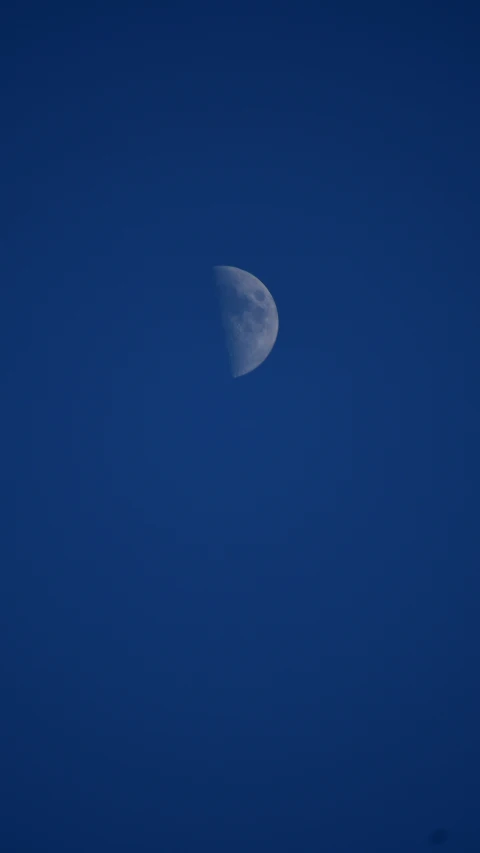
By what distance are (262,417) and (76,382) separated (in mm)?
567

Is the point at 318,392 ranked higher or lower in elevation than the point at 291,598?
higher

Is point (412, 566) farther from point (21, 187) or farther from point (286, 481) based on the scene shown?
point (21, 187)

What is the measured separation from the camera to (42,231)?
1882 millimetres

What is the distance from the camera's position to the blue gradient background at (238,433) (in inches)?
74.4

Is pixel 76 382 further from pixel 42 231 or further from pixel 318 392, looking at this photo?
pixel 318 392

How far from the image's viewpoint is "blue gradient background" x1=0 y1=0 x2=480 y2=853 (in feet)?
6.20

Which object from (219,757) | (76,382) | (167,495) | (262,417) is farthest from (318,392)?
(219,757)

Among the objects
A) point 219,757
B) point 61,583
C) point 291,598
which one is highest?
point 61,583

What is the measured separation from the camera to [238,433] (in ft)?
6.48

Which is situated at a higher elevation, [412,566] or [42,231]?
[42,231]

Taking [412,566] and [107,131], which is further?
[412,566]

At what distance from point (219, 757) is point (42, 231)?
1692 millimetres

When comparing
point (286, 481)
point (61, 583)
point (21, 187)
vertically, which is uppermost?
point (21, 187)

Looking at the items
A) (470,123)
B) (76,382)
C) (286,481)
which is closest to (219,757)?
(286,481)
